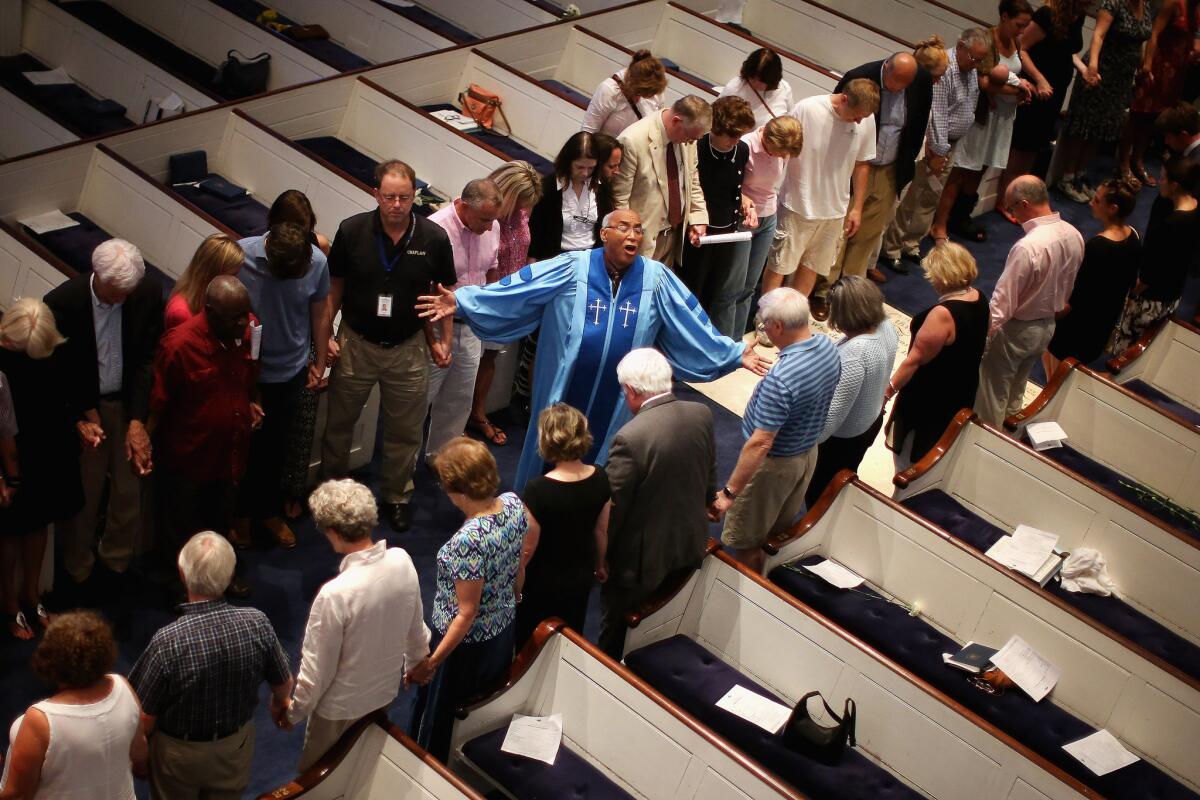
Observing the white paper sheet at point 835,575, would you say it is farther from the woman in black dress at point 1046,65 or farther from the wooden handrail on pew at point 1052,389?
the woman in black dress at point 1046,65

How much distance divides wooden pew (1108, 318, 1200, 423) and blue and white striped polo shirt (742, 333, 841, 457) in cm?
257

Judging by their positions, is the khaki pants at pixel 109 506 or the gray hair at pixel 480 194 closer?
the khaki pants at pixel 109 506

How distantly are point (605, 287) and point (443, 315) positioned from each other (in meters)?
0.61

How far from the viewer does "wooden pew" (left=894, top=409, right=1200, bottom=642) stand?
4.79 m

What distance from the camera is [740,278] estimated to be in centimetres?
641

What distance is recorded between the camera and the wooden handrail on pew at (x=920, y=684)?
3609mm

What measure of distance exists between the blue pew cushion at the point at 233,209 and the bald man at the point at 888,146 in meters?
3.10

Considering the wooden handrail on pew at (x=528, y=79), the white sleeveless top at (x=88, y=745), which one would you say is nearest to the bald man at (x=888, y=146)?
the wooden handrail on pew at (x=528, y=79)

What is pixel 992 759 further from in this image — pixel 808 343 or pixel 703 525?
pixel 808 343

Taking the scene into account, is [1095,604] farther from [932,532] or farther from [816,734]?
[816,734]

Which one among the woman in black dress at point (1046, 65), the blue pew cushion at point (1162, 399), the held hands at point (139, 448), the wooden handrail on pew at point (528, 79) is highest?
the woman in black dress at point (1046, 65)

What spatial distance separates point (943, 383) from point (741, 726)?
1930 mm

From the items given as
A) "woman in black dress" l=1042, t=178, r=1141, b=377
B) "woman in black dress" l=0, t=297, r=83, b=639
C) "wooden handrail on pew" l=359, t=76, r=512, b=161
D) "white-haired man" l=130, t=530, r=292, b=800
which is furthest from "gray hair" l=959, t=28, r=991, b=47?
"white-haired man" l=130, t=530, r=292, b=800

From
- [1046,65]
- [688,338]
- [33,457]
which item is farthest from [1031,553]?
[1046,65]
